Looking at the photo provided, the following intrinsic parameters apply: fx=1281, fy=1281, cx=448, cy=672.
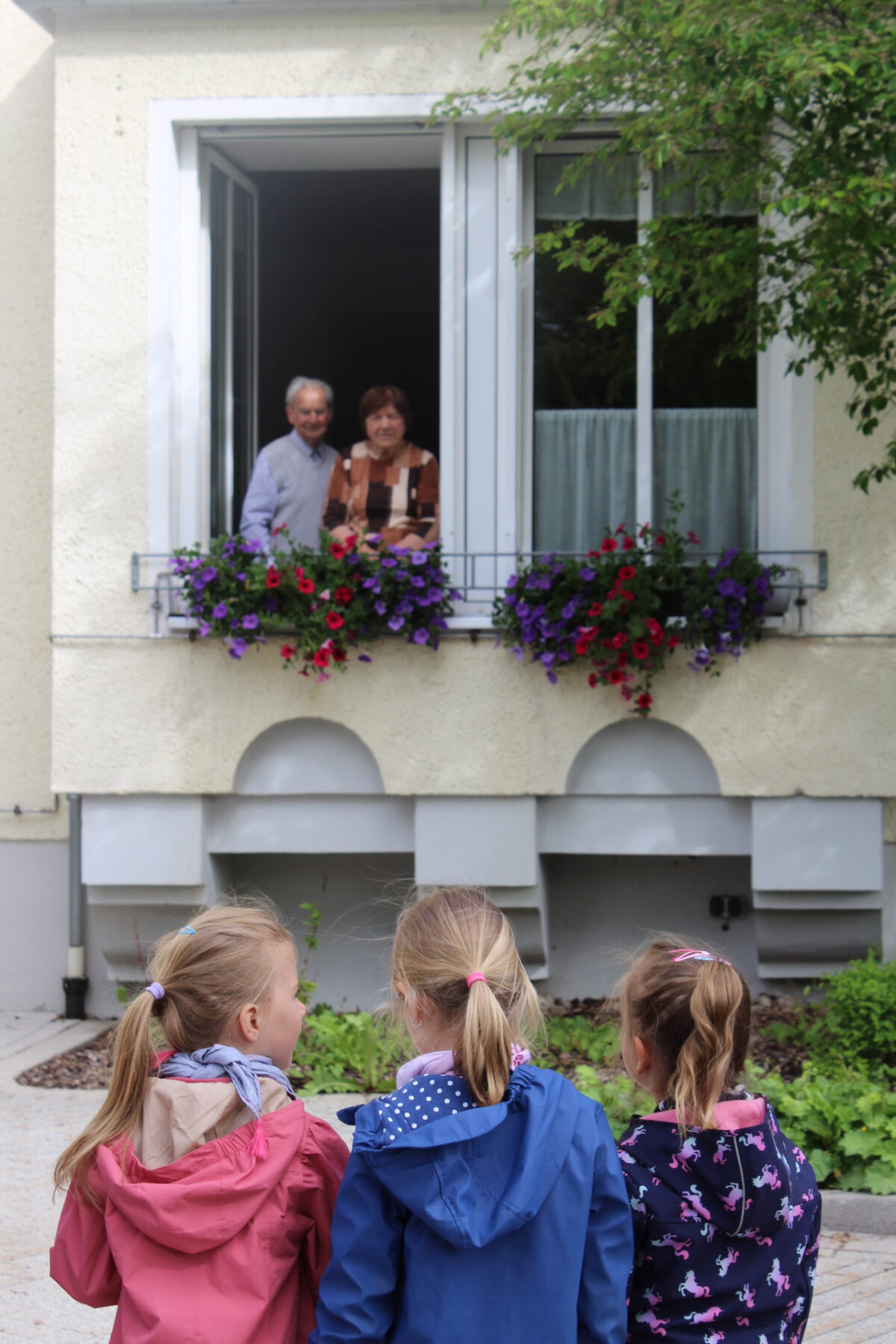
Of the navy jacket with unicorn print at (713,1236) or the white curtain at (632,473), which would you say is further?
the white curtain at (632,473)

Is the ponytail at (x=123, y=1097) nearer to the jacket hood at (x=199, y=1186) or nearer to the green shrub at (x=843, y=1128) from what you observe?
the jacket hood at (x=199, y=1186)

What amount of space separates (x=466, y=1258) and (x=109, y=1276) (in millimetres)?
600

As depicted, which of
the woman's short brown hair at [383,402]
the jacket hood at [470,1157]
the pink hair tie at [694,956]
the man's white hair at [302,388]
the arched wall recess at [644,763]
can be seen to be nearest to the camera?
the jacket hood at [470,1157]

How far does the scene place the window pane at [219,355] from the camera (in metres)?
6.38

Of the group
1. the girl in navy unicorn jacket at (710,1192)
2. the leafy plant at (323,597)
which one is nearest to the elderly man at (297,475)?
the leafy plant at (323,597)

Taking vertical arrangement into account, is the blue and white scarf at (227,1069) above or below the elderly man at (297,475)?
below

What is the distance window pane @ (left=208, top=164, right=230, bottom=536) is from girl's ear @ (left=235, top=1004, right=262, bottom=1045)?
4.56 m

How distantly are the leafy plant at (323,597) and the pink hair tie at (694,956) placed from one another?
12.2 feet

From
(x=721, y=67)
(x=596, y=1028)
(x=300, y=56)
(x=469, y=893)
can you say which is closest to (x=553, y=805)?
(x=596, y=1028)

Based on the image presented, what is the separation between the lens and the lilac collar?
72.9 inches

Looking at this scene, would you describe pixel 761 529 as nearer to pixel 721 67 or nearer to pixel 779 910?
pixel 779 910

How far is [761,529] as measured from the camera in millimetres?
5992

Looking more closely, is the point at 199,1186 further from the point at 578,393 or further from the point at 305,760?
the point at 578,393

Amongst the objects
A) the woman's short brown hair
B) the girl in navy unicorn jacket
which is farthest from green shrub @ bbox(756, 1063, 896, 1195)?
the woman's short brown hair
